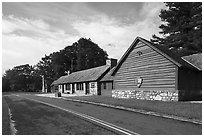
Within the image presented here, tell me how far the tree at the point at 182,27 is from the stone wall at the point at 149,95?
19.7 metres

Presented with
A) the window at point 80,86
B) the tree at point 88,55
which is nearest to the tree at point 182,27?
the window at point 80,86

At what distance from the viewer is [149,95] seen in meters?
21.8

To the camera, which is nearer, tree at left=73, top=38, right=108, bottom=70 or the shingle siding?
the shingle siding

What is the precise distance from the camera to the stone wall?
1993 cm

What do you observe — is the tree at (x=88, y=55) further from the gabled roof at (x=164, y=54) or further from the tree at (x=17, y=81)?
the gabled roof at (x=164, y=54)

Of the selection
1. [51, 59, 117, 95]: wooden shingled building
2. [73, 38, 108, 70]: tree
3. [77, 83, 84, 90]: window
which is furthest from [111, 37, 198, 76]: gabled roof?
[73, 38, 108, 70]: tree

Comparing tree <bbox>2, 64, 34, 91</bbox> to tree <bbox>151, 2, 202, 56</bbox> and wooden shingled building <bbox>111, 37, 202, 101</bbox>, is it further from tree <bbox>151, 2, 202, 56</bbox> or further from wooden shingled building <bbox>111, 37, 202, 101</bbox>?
wooden shingled building <bbox>111, 37, 202, 101</bbox>

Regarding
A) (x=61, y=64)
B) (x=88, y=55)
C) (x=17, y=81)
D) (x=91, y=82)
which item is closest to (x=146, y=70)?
(x=91, y=82)

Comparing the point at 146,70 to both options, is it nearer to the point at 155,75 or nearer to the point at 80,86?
the point at 155,75

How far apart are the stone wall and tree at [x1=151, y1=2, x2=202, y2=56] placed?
64.5 ft

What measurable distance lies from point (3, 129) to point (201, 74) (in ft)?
63.9

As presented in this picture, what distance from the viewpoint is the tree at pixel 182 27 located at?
40388 millimetres

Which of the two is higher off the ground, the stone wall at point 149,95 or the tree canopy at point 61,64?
the tree canopy at point 61,64

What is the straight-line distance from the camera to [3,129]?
8.53 metres
